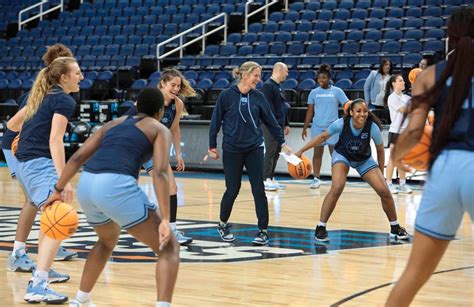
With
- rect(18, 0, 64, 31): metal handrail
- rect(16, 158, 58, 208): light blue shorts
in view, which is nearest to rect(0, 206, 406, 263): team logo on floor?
rect(16, 158, 58, 208): light blue shorts

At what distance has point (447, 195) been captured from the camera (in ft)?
14.6

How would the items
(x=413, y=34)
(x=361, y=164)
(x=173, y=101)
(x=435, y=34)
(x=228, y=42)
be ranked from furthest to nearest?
(x=228, y=42), (x=413, y=34), (x=435, y=34), (x=361, y=164), (x=173, y=101)

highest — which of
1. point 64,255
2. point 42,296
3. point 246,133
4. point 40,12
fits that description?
point 246,133

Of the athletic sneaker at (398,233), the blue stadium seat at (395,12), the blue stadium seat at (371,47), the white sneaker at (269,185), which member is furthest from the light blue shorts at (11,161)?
Answer: the blue stadium seat at (395,12)

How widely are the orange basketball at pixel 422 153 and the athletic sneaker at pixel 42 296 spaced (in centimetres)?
297

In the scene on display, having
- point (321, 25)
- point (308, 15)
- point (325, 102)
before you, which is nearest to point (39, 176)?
point (325, 102)

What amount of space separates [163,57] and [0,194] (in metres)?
9.36

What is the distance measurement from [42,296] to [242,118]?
3.63 meters

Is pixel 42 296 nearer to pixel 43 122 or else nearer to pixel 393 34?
pixel 43 122

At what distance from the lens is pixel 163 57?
79.4 feet

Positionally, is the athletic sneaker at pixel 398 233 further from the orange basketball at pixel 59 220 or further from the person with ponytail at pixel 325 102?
the person with ponytail at pixel 325 102

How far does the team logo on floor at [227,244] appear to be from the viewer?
29.7ft

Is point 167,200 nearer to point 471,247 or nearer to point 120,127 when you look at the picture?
point 120,127

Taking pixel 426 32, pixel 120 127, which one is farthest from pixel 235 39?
pixel 120 127
